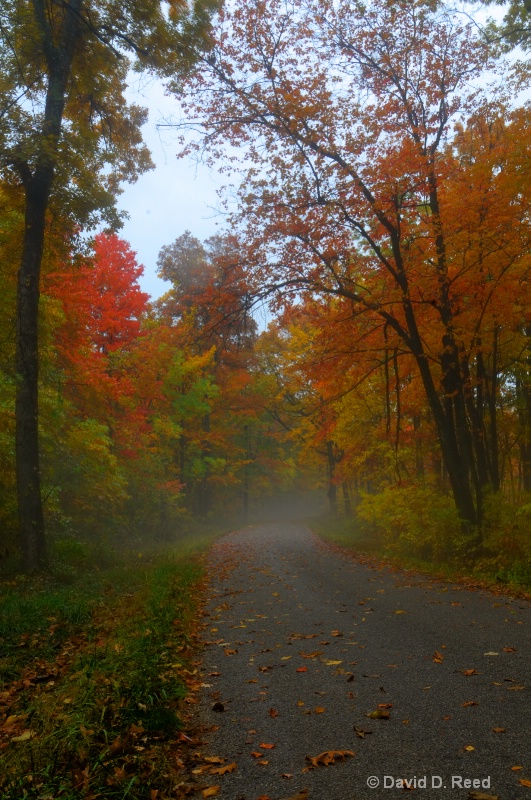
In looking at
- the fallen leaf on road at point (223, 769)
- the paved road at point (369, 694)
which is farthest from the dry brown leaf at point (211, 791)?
the fallen leaf on road at point (223, 769)

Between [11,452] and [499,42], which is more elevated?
[499,42]

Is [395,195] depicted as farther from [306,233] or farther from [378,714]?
[378,714]

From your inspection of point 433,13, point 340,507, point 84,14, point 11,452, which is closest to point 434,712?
point 11,452

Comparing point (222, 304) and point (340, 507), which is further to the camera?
point (340, 507)

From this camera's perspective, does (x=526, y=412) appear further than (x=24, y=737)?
Yes

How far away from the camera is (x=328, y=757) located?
10.6 ft

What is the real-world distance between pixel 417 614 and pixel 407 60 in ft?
39.2

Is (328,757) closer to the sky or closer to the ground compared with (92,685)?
closer to the ground

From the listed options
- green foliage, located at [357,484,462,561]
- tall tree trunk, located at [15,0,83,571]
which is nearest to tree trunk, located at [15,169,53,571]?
tall tree trunk, located at [15,0,83,571]

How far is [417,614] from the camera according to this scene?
7.00 metres

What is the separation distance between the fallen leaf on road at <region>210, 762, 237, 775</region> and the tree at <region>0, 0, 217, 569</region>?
766 cm

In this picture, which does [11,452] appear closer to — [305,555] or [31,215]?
[31,215]

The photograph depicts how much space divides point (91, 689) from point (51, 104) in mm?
10279

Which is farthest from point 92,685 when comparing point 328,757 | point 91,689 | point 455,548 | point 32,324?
point 455,548
